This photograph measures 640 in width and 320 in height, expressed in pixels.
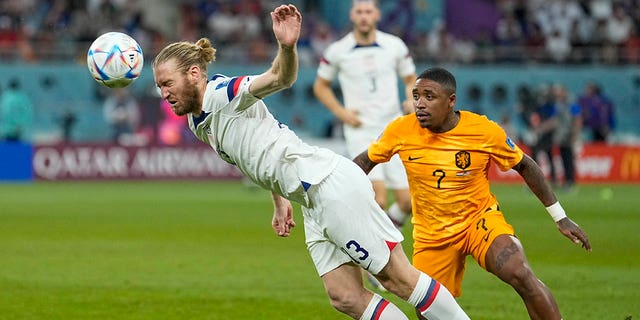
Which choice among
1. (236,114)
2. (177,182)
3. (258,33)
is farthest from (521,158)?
(258,33)

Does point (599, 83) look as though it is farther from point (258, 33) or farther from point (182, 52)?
point (182, 52)

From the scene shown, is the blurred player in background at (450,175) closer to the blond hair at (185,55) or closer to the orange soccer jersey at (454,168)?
the orange soccer jersey at (454,168)

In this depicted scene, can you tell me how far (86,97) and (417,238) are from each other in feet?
84.5

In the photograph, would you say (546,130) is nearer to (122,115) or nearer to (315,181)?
(122,115)

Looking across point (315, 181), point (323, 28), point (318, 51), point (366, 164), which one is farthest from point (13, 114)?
point (315, 181)

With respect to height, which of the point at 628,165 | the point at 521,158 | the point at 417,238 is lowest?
the point at 628,165

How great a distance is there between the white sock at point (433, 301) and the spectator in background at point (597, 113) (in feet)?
82.5

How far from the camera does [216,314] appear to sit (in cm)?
878

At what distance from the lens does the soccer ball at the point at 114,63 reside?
721 cm

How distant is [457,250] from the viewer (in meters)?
7.33

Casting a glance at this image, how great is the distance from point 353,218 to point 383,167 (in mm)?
5089

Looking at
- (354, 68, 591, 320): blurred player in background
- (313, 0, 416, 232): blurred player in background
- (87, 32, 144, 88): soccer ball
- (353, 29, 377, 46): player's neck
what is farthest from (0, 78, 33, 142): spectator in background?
(354, 68, 591, 320): blurred player in background

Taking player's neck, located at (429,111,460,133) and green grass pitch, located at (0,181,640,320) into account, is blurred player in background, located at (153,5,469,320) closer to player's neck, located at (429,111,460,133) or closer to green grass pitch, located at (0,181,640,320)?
player's neck, located at (429,111,460,133)

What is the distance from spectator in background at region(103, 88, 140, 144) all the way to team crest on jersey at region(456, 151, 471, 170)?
76.0ft
